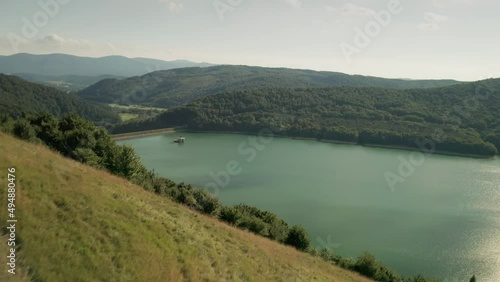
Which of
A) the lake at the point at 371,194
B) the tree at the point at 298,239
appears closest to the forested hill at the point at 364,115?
the lake at the point at 371,194

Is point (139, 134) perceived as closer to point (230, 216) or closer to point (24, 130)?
point (24, 130)

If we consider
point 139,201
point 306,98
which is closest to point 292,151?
point 306,98

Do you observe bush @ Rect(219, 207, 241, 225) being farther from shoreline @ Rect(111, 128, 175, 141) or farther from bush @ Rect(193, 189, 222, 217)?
shoreline @ Rect(111, 128, 175, 141)

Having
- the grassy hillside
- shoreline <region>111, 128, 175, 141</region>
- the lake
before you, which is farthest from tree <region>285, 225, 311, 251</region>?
shoreline <region>111, 128, 175, 141</region>

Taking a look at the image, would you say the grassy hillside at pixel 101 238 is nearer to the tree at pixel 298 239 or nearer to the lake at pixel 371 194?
the tree at pixel 298 239

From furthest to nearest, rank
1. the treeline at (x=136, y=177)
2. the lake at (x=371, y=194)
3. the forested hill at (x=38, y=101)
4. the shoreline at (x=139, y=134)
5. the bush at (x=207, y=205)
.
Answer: the shoreline at (x=139, y=134) → the forested hill at (x=38, y=101) → the lake at (x=371, y=194) → the bush at (x=207, y=205) → the treeline at (x=136, y=177)

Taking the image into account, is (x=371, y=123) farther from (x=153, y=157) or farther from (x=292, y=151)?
(x=153, y=157)

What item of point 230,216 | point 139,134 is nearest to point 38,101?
point 139,134
